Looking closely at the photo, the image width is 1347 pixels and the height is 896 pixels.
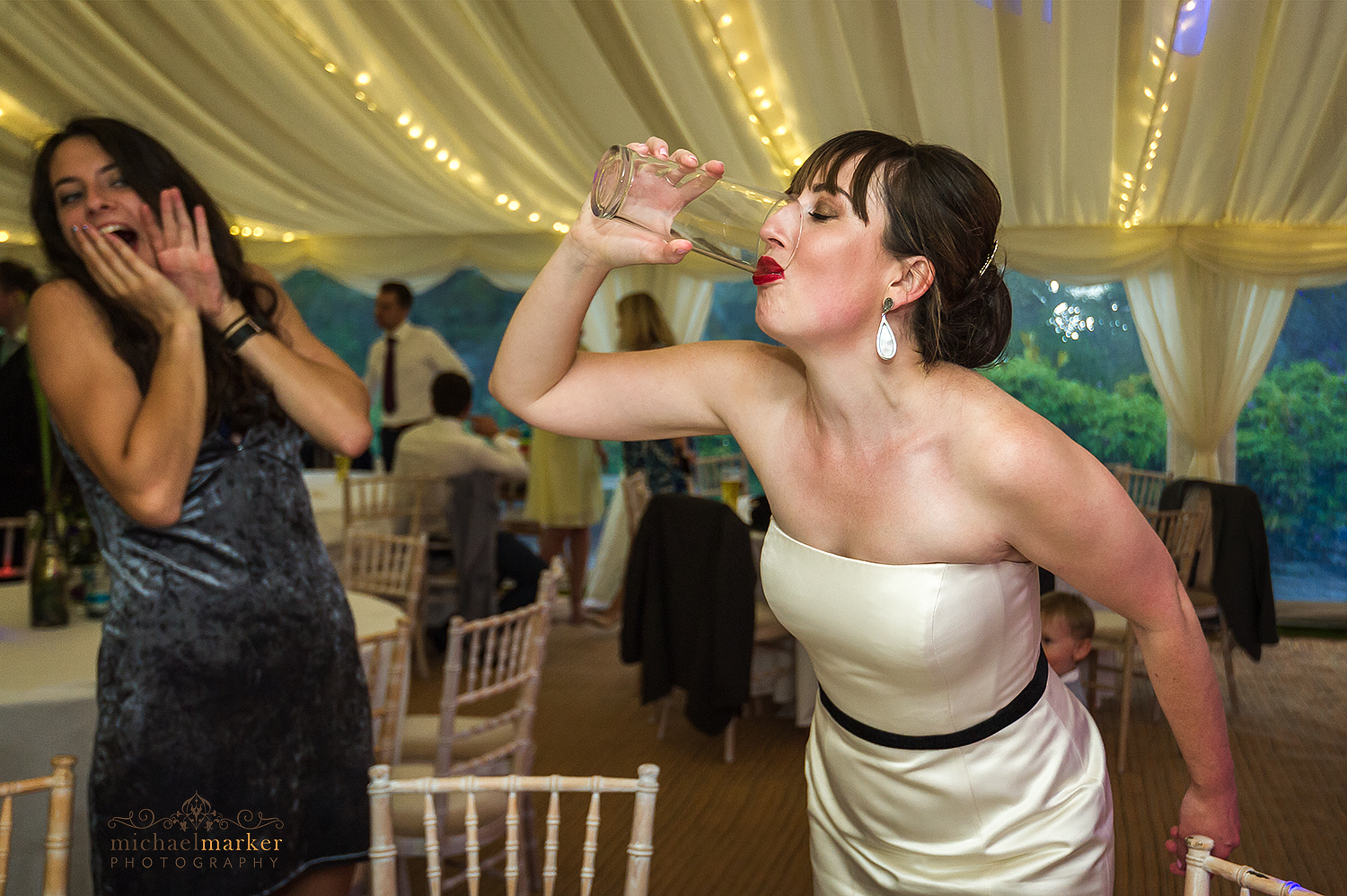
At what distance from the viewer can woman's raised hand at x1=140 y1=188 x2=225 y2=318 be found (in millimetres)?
1460

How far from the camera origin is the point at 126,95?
4535mm

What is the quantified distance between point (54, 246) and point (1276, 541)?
7.25 metres

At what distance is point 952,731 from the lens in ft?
3.80

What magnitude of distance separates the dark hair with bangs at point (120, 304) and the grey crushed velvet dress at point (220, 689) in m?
0.05

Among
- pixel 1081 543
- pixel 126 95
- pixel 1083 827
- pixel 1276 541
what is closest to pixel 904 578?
pixel 1081 543

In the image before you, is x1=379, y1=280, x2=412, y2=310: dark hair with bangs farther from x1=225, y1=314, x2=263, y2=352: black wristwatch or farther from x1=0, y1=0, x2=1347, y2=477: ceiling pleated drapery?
x1=225, y1=314, x2=263, y2=352: black wristwatch

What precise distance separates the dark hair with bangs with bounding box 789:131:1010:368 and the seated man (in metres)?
3.80

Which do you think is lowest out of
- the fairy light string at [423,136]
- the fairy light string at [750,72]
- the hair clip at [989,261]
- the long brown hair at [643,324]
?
the hair clip at [989,261]

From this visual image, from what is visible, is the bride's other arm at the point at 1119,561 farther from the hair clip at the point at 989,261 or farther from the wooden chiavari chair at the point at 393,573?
the wooden chiavari chair at the point at 393,573

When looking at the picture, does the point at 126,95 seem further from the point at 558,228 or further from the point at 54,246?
the point at 54,246

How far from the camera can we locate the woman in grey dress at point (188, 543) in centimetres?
140

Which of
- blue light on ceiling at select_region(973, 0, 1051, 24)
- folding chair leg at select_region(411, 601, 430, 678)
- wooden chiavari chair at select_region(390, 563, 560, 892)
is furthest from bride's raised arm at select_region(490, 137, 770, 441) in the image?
folding chair leg at select_region(411, 601, 430, 678)

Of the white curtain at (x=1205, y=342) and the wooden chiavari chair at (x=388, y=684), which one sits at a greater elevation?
the white curtain at (x=1205, y=342)

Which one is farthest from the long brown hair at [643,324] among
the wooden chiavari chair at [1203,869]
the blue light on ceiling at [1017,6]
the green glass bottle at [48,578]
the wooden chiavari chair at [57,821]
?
the wooden chiavari chair at [1203,869]
